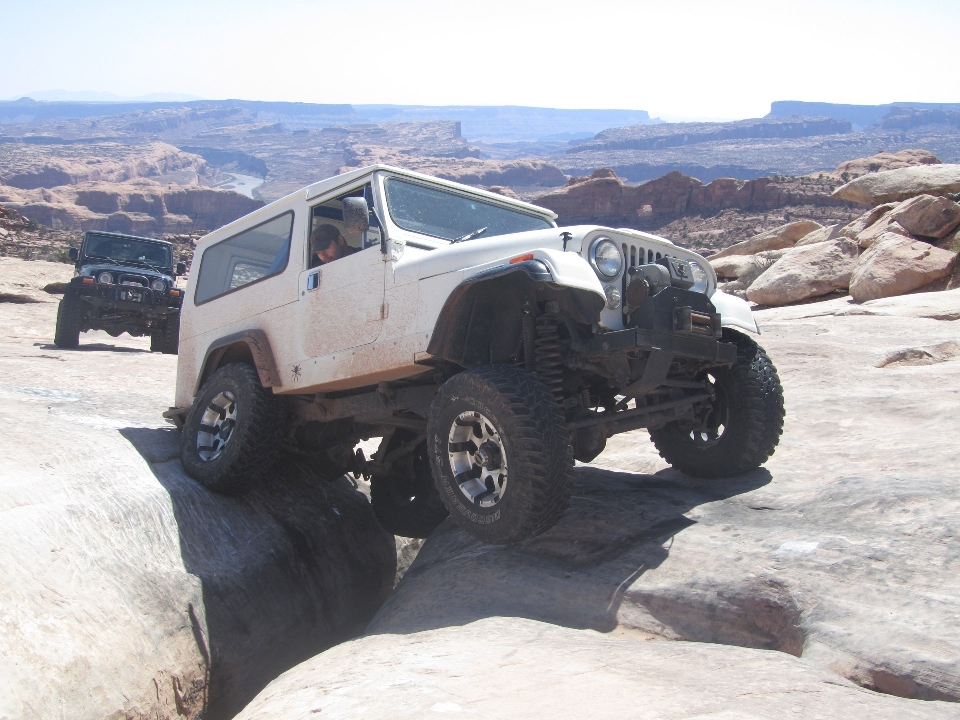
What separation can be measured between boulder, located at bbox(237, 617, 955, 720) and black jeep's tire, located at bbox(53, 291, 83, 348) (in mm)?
10113

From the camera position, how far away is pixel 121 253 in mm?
13328

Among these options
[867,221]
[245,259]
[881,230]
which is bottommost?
[245,259]

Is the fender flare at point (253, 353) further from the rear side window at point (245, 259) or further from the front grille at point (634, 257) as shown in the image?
the front grille at point (634, 257)

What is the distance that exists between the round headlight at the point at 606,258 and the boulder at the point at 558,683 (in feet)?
5.55

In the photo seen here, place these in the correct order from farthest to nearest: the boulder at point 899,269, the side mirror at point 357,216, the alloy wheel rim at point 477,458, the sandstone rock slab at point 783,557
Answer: the boulder at point 899,269 → the side mirror at point 357,216 → the alloy wheel rim at point 477,458 → the sandstone rock slab at point 783,557

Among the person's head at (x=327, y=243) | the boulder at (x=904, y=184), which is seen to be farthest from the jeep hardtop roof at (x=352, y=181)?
the boulder at (x=904, y=184)

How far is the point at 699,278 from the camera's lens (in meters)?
4.52

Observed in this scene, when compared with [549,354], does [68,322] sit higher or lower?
lower

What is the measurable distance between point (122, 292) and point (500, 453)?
10361 mm

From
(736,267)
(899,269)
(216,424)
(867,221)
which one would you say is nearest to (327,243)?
(216,424)

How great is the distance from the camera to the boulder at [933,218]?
43.5ft

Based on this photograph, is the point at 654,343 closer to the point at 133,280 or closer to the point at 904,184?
the point at 133,280

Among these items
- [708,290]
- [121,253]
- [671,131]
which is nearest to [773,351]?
[708,290]

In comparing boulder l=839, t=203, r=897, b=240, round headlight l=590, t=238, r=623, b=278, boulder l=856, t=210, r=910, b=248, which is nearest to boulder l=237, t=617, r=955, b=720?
round headlight l=590, t=238, r=623, b=278
